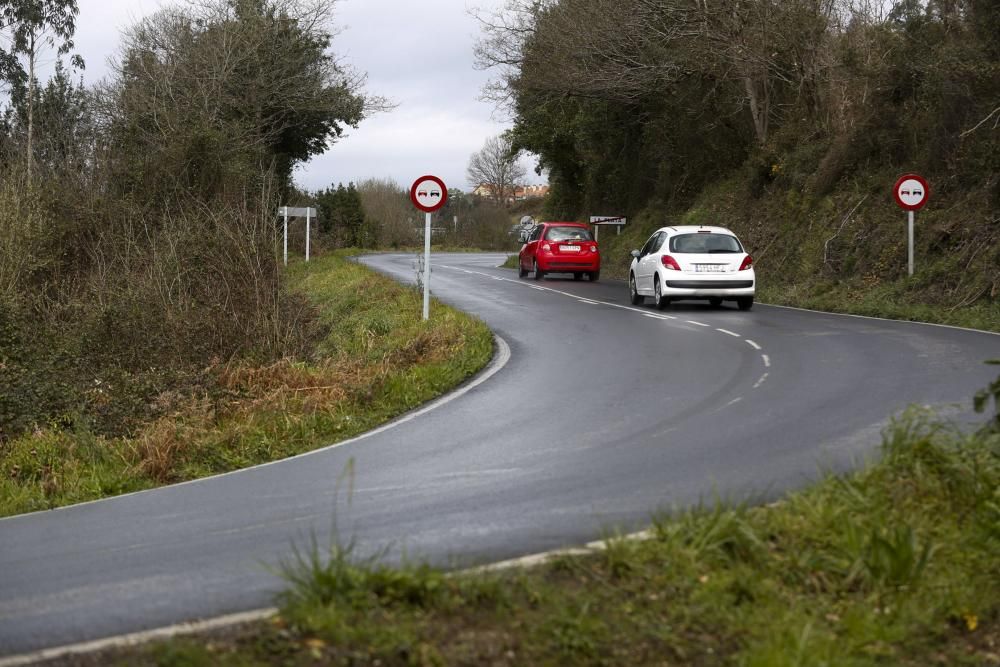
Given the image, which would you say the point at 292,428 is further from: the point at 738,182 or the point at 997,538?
the point at 738,182

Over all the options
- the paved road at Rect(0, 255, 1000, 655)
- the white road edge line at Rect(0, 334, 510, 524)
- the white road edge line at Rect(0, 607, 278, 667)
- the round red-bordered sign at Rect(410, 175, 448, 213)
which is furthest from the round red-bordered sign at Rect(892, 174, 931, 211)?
the white road edge line at Rect(0, 607, 278, 667)

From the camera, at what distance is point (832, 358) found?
53.3 ft

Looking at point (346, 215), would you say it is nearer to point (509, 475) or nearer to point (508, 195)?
point (508, 195)

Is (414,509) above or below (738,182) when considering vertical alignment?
below

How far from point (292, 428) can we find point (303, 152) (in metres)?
45.9

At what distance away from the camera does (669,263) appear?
25406 millimetres

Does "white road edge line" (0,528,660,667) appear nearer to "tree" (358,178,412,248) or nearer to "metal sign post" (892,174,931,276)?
"metal sign post" (892,174,931,276)

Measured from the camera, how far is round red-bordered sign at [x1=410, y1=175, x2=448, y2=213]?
21125mm

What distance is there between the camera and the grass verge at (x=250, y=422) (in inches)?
477

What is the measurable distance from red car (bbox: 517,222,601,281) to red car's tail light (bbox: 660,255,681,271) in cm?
1324

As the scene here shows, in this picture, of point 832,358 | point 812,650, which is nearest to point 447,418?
point 832,358

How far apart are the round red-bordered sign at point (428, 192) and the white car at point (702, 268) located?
239 inches

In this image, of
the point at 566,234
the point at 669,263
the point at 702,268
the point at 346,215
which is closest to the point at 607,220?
the point at 566,234

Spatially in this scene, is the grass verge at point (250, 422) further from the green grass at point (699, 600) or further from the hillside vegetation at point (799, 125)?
the hillside vegetation at point (799, 125)
